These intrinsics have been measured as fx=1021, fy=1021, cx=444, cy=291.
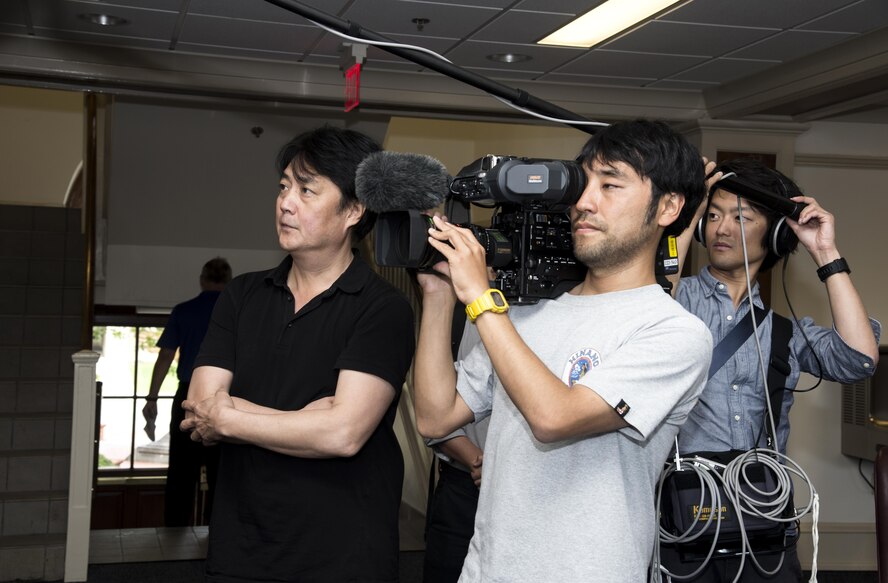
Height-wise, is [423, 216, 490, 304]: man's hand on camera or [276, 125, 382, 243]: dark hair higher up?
[276, 125, 382, 243]: dark hair

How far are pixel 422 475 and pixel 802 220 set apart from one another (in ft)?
14.7

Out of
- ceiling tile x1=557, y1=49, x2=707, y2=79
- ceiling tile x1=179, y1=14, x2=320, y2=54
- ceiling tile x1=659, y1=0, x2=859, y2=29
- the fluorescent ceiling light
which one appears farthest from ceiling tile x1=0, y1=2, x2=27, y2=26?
ceiling tile x1=659, y1=0, x2=859, y2=29

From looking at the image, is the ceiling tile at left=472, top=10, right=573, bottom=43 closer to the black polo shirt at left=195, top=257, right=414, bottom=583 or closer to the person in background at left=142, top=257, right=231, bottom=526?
the person in background at left=142, top=257, right=231, bottom=526

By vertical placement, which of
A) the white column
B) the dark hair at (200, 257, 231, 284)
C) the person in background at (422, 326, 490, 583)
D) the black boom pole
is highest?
the black boom pole

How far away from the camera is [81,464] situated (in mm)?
4758

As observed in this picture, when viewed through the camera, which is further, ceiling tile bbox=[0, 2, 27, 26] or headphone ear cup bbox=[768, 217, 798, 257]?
ceiling tile bbox=[0, 2, 27, 26]

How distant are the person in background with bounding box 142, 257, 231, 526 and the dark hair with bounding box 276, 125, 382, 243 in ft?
12.8

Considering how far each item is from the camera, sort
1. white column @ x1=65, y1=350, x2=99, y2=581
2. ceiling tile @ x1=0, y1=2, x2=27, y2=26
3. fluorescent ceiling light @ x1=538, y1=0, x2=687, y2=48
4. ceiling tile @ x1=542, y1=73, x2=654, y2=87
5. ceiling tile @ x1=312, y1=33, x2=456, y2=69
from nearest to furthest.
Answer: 1. fluorescent ceiling light @ x1=538, y1=0, x2=687, y2=48
2. ceiling tile @ x1=0, y1=2, x2=27, y2=26
3. ceiling tile @ x1=312, y1=33, x2=456, y2=69
4. white column @ x1=65, y1=350, x2=99, y2=581
5. ceiling tile @ x1=542, y1=73, x2=654, y2=87

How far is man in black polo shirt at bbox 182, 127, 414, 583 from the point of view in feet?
6.17

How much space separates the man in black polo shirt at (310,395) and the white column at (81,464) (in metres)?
2.92

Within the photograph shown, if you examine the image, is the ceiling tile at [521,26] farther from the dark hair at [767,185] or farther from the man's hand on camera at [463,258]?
the man's hand on camera at [463,258]

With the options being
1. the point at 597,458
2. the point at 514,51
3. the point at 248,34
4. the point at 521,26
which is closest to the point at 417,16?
the point at 521,26

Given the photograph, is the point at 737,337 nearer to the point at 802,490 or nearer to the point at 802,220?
the point at 802,220

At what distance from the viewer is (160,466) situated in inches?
400
